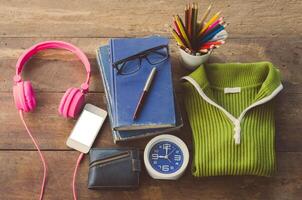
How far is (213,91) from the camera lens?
0.93 m

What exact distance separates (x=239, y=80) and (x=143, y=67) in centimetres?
21

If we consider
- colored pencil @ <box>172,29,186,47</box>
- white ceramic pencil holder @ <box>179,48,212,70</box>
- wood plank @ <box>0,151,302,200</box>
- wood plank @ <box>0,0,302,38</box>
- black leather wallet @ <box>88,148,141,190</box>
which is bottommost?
wood plank @ <box>0,151,302,200</box>

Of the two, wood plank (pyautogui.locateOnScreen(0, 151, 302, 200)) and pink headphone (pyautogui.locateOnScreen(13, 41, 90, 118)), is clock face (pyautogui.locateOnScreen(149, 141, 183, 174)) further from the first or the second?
pink headphone (pyautogui.locateOnScreen(13, 41, 90, 118))

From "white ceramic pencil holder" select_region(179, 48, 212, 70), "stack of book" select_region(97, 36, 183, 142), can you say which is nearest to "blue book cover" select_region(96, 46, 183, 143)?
"stack of book" select_region(97, 36, 183, 142)

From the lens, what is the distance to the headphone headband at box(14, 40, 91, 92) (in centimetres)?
94

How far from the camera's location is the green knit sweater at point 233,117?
86cm

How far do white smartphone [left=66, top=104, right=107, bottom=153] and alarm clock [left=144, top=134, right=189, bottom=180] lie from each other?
0.41 feet

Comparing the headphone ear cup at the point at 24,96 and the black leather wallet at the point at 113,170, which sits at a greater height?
the headphone ear cup at the point at 24,96

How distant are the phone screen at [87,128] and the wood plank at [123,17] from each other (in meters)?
0.21

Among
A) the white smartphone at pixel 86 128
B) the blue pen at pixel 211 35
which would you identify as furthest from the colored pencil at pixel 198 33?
the white smartphone at pixel 86 128

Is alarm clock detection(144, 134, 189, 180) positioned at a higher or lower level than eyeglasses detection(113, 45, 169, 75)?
lower

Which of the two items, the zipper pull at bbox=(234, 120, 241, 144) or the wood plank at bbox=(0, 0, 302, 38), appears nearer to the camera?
the zipper pull at bbox=(234, 120, 241, 144)

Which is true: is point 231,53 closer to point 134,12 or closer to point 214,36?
point 214,36

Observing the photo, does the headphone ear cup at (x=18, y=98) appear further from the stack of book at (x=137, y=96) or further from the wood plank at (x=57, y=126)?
the stack of book at (x=137, y=96)
